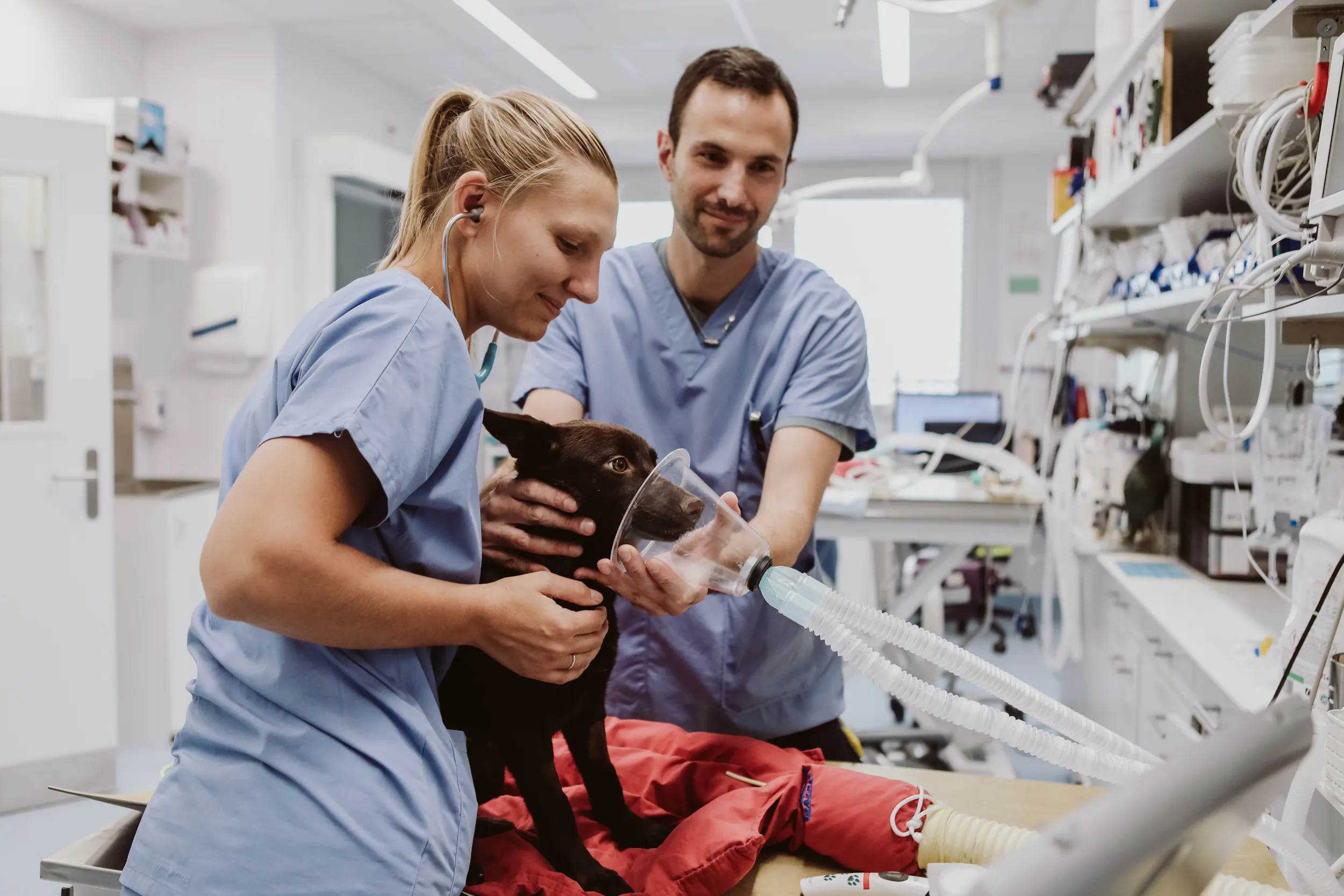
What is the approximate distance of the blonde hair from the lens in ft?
2.88

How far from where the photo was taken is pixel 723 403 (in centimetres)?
145

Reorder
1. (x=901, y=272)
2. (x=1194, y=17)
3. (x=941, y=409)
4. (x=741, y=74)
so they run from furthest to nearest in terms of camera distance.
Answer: (x=901, y=272) < (x=941, y=409) < (x=1194, y=17) < (x=741, y=74)

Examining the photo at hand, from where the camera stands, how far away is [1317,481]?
1590 mm

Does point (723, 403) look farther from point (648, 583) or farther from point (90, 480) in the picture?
point (90, 480)

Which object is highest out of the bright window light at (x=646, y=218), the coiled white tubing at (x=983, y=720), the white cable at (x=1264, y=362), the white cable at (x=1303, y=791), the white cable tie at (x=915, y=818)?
the bright window light at (x=646, y=218)

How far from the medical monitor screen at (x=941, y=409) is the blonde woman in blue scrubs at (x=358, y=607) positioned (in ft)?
14.9

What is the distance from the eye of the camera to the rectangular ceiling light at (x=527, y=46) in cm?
433

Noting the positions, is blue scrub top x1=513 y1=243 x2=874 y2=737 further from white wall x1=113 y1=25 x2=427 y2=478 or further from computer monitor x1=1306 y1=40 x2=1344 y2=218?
white wall x1=113 y1=25 x2=427 y2=478

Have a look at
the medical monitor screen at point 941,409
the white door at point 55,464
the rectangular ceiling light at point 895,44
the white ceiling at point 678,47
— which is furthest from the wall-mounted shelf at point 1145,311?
the white door at point 55,464

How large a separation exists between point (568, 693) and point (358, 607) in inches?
13.4

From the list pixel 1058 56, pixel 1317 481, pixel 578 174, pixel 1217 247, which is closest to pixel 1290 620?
pixel 1317 481

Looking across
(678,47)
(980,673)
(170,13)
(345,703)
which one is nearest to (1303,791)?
(980,673)

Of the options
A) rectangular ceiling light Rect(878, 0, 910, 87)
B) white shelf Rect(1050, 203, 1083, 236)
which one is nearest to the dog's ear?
white shelf Rect(1050, 203, 1083, 236)

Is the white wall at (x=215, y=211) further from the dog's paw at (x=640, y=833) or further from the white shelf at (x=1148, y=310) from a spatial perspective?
the dog's paw at (x=640, y=833)
